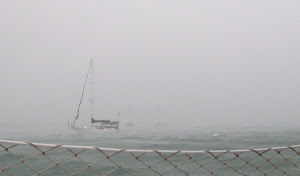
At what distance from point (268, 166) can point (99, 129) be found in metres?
49.1

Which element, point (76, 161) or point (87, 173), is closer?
point (87, 173)

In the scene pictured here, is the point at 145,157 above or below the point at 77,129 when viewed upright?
above

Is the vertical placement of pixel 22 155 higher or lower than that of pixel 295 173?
lower

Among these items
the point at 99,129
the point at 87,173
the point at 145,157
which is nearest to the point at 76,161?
the point at 87,173

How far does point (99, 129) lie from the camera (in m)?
Result: 59.3

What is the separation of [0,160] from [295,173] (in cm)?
1857

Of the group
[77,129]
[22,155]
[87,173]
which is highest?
[87,173]

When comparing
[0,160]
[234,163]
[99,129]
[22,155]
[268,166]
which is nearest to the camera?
[268,166]

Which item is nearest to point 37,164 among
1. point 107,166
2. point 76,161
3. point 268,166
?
point 76,161

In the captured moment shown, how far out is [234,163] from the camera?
1566 centimetres

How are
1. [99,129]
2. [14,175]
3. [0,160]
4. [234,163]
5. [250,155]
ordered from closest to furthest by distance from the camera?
1. [14,175]
2. [234,163]
3. [0,160]
4. [250,155]
5. [99,129]

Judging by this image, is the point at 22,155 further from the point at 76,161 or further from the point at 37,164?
the point at 76,161

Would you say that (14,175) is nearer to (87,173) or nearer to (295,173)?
(87,173)

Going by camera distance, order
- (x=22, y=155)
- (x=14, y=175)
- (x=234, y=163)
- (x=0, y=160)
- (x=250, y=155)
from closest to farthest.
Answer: (x=14, y=175) < (x=234, y=163) < (x=0, y=160) < (x=250, y=155) < (x=22, y=155)
